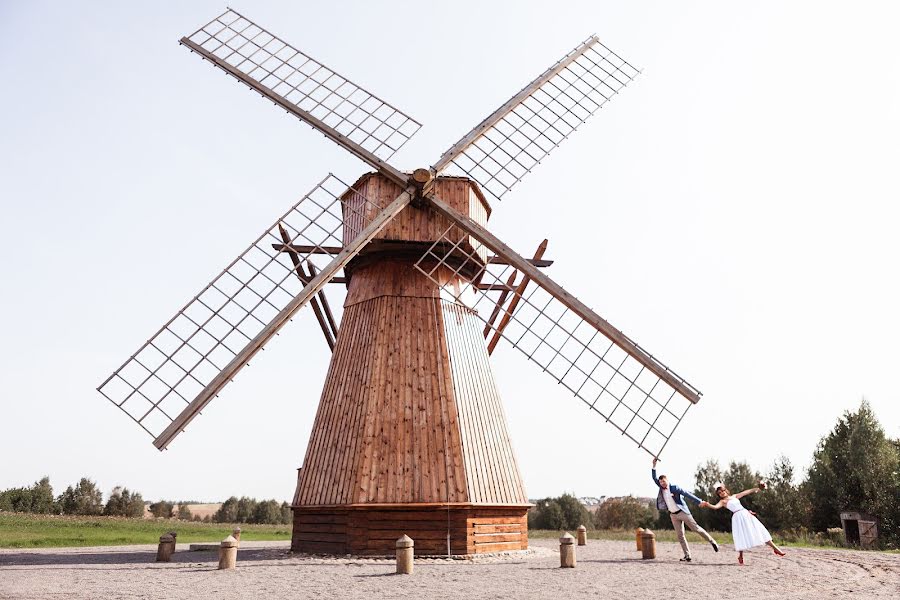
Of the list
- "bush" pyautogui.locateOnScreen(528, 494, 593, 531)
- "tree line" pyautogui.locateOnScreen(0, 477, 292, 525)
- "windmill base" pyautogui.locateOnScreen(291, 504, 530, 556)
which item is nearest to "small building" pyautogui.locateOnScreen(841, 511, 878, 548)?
"windmill base" pyautogui.locateOnScreen(291, 504, 530, 556)

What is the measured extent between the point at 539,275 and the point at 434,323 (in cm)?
246

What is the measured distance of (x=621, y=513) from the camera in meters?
37.0

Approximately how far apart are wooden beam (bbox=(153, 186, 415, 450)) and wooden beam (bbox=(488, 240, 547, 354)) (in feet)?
10.3

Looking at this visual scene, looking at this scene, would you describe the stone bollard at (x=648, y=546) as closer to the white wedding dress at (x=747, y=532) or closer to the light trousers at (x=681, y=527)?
the light trousers at (x=681, y=527)

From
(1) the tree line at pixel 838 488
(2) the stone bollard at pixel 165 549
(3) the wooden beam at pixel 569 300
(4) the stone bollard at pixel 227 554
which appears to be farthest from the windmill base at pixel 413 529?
(1) the tree line at pixel 838 488

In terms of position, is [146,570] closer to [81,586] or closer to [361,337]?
[81,586]

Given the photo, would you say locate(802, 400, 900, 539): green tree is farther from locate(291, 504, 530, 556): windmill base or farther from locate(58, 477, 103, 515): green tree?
locate(58, 477, 103, 515): green tree

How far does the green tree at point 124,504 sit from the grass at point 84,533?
14445mm

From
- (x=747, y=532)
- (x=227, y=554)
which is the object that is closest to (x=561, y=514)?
(x=747, y=532)

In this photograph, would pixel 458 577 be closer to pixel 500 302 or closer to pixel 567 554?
pixel 567 554

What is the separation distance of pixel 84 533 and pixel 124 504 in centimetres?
2350

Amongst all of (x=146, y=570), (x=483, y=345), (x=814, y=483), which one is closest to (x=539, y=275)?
(x=483, y=345)

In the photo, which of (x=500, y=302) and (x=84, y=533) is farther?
(x=84, y=533)

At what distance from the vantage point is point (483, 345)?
14.3m
